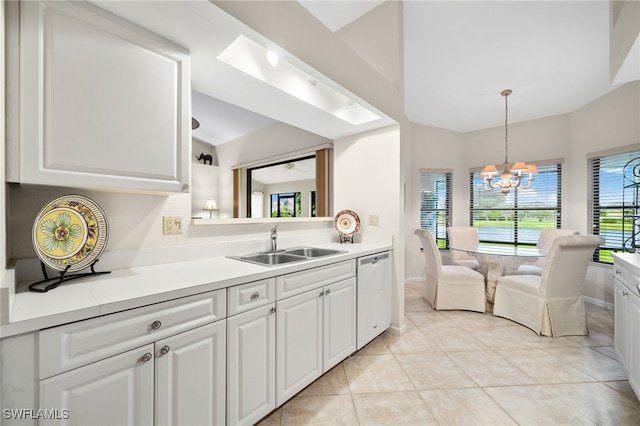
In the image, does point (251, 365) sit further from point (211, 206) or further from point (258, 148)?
point (258, 148)

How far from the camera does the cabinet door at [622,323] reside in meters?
1.70

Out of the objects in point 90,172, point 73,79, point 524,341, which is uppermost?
point 73,79

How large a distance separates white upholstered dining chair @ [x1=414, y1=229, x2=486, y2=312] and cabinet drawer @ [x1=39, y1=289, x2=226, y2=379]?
2.75 meters

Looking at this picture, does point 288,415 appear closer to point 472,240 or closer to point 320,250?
point 320,250

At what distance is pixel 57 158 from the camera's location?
100cm

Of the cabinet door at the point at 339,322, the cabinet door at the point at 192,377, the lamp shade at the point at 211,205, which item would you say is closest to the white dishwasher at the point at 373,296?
the cabinet door at the point at 339,322

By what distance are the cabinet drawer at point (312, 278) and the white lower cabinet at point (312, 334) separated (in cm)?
4

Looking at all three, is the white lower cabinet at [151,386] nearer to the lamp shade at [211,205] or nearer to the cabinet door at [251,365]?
the cabinet door at [251,365]

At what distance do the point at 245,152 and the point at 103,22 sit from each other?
1578 millimetres

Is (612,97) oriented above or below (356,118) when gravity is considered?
above

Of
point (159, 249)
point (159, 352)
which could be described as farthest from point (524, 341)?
point (159, 249)

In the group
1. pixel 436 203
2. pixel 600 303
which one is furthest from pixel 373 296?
pixel 600 303

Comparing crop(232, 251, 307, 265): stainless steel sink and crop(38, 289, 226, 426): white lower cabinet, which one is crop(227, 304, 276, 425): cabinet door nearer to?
crop(38, 289, 226, 426): white lower cabinet

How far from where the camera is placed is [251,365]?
1.32 metres
